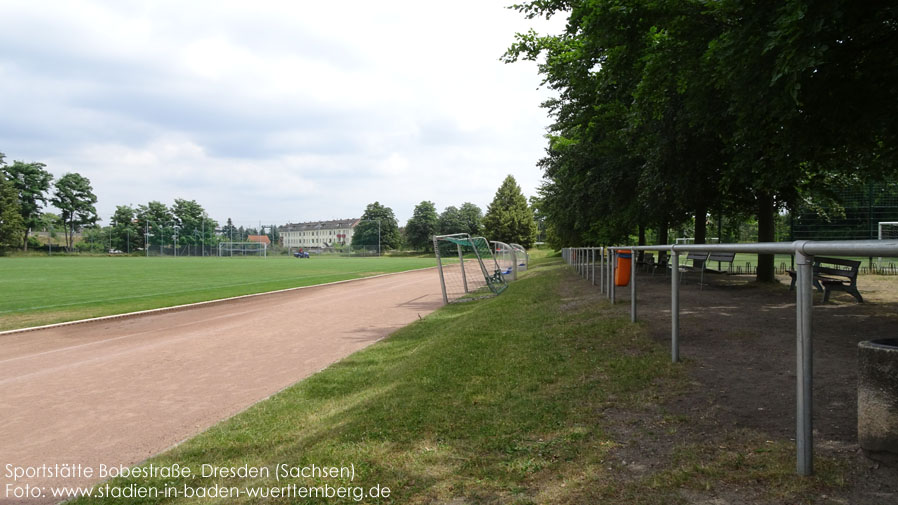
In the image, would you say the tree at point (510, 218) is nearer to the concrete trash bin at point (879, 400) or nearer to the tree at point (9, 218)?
the tree at point (9, 218)

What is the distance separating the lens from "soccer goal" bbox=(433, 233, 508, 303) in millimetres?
17453

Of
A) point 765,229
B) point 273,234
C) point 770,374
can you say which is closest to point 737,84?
point 770,374

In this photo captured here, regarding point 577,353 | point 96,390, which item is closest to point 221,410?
point 96,390

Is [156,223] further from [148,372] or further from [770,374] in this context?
[770,374]

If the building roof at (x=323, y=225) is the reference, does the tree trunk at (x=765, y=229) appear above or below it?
below

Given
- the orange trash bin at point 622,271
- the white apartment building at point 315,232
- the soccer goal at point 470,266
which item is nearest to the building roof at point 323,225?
the white apartment building at point 315,232

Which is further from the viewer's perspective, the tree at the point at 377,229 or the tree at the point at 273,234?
the tree at the point at 273,234

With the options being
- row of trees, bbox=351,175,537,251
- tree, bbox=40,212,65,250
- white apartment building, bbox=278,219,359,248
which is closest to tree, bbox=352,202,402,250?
row of trees, bbox=351,175,537,251

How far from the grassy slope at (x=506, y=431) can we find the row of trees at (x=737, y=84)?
13.4 feet

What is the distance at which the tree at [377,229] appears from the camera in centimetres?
10700

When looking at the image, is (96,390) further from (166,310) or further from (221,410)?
(166,310)

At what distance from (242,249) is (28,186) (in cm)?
3405

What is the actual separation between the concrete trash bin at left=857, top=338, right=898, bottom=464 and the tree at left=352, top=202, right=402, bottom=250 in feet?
337

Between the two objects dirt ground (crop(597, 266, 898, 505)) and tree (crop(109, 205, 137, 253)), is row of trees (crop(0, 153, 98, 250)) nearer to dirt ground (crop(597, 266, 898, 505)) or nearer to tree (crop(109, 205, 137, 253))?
tree (crop(109, 205, 137, 253))
